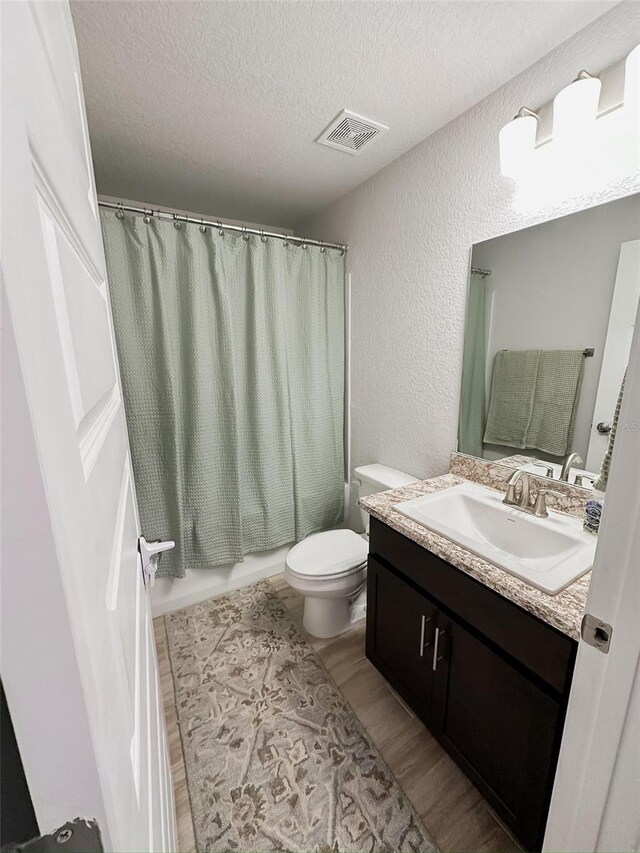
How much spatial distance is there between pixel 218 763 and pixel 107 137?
2.46 m

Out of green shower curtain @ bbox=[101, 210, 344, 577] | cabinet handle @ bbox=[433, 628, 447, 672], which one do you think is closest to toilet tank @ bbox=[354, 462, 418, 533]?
green shower curtain @ bbox=[101, 210, 344, 577]

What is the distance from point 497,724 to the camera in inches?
35.7

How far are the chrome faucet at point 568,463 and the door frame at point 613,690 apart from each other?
78 cm

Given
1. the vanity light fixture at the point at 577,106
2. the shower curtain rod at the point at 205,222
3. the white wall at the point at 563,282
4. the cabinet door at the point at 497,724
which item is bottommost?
the cabinet door at the point at 497,724

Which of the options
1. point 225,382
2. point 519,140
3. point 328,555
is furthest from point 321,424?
point 519,140

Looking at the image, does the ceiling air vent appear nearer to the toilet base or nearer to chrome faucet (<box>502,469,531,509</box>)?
chrome faucet (<box>502,469,531,509</box>)

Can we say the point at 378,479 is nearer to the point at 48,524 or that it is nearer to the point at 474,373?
the point at 474,373

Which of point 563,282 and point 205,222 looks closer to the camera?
point 563,282

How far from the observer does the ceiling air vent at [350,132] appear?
1332mm

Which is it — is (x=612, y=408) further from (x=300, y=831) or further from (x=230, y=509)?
(x=230, y=509)

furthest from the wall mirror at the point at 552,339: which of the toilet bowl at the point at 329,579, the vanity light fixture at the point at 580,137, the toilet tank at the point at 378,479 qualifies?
the toilet bowl at the point at 329,579

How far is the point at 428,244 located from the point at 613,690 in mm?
1630

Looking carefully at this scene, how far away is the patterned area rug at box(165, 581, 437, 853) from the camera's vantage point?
981mm

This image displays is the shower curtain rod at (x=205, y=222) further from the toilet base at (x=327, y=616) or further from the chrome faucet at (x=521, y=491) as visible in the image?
the toilet base at (x=327, y=616)
